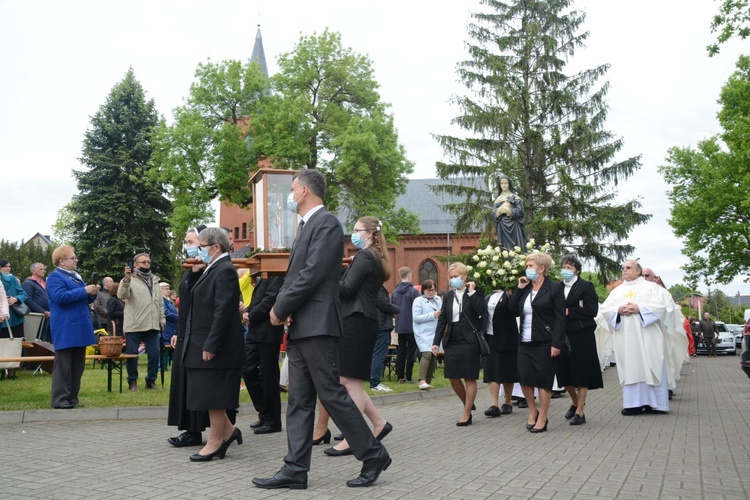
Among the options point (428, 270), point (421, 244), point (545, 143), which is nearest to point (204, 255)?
point (545, 143)

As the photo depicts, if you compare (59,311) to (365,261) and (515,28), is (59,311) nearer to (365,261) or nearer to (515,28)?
(365,261)

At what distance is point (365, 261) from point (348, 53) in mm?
36719

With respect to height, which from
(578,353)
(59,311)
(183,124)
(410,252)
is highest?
(183,124)

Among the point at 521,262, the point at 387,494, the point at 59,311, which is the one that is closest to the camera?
the point at 387,494

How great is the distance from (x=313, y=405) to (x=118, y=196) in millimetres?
42096

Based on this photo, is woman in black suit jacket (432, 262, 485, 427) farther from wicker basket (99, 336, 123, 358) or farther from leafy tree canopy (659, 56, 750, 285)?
leafy tree canopy (659, 56, 750, 285)

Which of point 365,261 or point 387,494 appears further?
point 365,261

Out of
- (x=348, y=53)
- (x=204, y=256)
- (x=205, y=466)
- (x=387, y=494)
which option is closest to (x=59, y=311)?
(x=204, y=256)

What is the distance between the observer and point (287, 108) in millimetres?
38812

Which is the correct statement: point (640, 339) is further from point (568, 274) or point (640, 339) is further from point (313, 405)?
point (313, 405)

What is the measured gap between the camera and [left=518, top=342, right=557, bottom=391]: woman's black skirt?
27.8 ft

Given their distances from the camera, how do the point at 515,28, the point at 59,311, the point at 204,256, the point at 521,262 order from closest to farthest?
the point at 204,256
the point at 59,311
the point at 521,262
the point at 515,28

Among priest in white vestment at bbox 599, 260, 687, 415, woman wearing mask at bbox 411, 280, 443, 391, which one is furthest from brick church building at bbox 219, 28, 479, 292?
priest in white vestment at bbox 599, 260, 687, 415

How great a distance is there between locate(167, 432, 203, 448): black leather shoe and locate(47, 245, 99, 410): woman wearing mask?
2706mm
